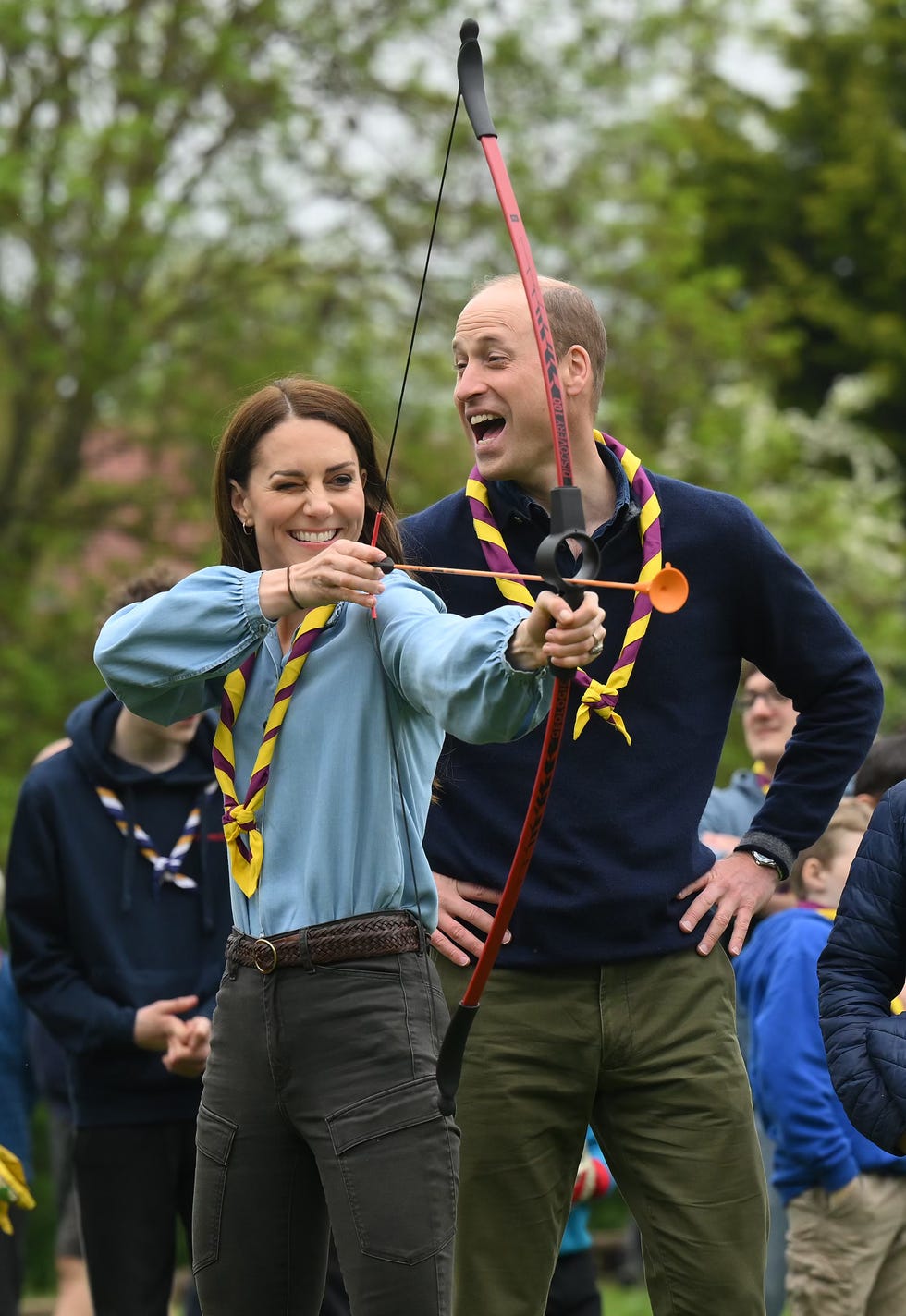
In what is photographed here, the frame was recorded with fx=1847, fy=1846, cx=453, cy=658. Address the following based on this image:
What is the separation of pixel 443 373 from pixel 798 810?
8.46 metres

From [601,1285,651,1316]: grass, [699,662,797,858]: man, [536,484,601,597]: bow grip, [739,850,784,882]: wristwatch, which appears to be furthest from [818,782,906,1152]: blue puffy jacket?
[601,1285,651,1316]: grass

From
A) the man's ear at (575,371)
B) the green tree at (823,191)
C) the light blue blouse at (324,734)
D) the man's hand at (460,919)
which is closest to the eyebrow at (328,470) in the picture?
the light blue blouse at (324,734)

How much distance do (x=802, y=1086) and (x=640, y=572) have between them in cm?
157

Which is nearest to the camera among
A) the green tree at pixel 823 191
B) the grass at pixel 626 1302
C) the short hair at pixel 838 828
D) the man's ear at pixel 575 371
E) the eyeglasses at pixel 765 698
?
the man's ear at pixel 575 371

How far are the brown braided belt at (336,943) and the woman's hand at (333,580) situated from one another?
1.59 ft

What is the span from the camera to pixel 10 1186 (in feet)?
13.0

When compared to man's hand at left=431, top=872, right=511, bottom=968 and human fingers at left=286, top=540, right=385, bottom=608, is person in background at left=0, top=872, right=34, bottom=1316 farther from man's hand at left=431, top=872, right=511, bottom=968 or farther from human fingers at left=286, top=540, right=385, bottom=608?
human fingers at left=286, top=540, right=385, bottom=608

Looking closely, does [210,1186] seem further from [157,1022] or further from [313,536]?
[157,1022]

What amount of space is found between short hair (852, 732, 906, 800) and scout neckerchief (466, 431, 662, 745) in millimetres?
1195

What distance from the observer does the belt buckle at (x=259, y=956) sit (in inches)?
109

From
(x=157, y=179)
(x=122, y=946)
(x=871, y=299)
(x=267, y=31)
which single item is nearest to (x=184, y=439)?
(x=157, y=179)

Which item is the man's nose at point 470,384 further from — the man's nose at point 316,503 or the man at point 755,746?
the man at point 755,746

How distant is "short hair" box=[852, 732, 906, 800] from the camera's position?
14.9 ft

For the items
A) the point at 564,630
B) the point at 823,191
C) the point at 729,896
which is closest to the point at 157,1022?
the point at 729,896
